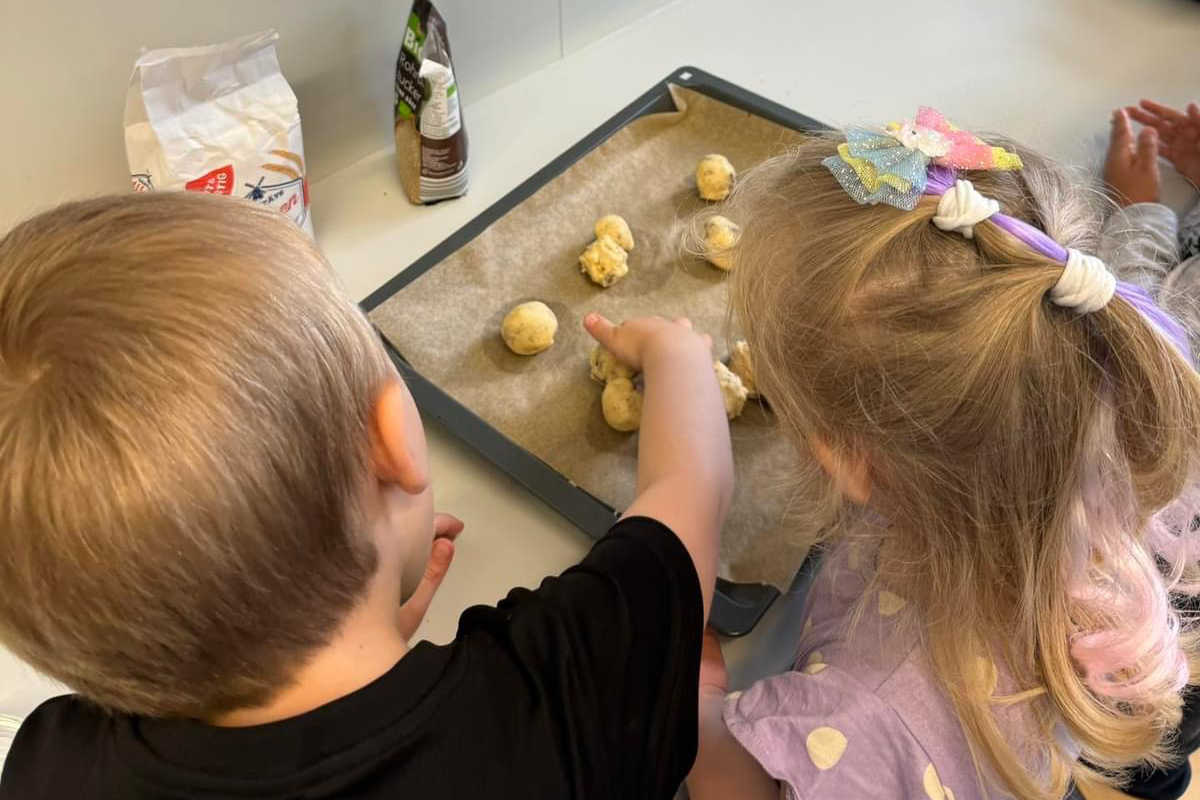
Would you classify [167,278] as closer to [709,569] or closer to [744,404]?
A: [709,569]

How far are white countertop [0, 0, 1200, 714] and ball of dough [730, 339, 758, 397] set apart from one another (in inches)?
13.3

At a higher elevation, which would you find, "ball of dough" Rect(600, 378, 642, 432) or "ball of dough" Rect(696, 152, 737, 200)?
"ball of dough" Rect(696, 152, 737, 200)

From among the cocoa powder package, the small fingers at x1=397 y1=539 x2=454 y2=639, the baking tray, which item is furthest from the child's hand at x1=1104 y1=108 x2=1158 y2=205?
the small fingers at x1=397 y1=539 x2=454 y2=639

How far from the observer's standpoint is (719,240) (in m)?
1.06

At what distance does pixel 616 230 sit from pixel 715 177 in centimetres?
16

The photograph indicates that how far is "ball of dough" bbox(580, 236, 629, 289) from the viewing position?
40.7 inches

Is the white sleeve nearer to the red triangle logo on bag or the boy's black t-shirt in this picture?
the boy's black t-shirt

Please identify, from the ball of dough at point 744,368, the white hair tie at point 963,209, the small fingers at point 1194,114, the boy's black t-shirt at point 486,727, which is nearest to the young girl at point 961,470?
the white hair tie at point 963,209

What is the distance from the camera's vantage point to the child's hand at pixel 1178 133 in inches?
46.1

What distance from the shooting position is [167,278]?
17.1 inches

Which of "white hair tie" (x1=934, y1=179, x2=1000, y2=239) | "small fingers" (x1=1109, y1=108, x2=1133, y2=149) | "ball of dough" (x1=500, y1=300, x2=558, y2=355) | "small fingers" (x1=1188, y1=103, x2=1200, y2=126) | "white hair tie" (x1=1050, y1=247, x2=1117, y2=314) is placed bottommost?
"ball of dough" (x1=500, y1=300, x2=558, y2=355)

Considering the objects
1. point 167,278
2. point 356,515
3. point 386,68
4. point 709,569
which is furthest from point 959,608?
point 386,68

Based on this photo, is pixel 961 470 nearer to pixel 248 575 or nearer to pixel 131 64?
pixel 248 575

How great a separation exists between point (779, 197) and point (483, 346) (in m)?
0.44
